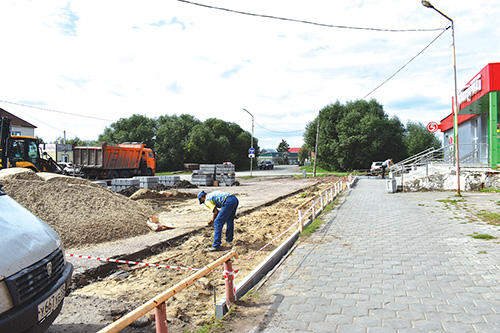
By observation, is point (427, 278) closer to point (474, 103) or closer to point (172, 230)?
point (172, 230)

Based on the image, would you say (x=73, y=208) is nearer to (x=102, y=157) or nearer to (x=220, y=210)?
(x=220, y=210)

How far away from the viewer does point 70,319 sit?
3.99m

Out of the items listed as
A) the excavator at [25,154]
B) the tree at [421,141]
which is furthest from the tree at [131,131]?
the tree at [421,141]

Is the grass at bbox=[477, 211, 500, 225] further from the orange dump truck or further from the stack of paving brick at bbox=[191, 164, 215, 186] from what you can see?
the orange dump truck

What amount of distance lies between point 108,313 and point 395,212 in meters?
9.69

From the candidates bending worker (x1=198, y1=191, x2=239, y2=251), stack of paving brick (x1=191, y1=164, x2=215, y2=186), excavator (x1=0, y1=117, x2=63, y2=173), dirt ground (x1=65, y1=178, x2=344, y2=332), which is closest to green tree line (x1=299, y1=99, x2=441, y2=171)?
stack of paving brick (x1=191, y1=164, x2=215, y2=186)

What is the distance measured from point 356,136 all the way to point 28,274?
4614cm

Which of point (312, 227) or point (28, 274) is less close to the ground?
point (28, 274)

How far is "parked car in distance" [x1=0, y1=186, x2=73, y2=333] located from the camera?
2477 mm

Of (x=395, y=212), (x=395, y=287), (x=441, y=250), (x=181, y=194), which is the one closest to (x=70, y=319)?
(x=395, y=287)

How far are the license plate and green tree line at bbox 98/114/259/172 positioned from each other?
171 ft

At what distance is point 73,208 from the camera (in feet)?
27.5

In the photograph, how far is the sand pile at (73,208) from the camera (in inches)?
303

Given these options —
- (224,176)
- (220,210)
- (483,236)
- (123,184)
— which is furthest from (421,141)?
(220,210)
